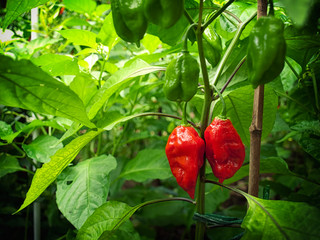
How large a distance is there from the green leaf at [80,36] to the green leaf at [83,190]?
359 millimetres

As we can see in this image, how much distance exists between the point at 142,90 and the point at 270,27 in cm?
76

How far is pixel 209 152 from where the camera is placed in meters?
0.60

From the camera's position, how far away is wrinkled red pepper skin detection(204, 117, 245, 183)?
57cm

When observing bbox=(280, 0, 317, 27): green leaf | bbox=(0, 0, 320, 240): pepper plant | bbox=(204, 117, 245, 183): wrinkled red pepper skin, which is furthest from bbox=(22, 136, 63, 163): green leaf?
bbox=(280, 0, 317, 27): green leaf

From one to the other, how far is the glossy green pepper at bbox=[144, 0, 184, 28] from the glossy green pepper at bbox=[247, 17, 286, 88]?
12 cm

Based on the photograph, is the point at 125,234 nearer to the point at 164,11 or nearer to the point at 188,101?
the point at 188,101

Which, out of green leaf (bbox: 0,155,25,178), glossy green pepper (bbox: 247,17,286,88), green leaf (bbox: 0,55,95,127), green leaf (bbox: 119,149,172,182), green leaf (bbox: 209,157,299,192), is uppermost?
glossy green pepper (bbox: 247,17,286,88)

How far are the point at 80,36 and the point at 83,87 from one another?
5.9 inches

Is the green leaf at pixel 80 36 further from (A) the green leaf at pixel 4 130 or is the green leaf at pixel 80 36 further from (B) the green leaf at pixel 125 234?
(B) the green leaf at pixel 125 234

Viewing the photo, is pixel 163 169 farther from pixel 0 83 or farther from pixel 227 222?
pixel 0 83

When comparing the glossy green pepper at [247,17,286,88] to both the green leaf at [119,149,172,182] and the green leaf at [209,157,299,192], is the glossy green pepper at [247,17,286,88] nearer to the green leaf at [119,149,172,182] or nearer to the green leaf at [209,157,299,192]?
the green leaf at [209,157,299,192]

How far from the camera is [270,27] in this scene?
42 centimetres

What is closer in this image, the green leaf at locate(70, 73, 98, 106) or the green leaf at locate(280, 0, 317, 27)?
the green leaf at locate(280, 0, 317, 27)

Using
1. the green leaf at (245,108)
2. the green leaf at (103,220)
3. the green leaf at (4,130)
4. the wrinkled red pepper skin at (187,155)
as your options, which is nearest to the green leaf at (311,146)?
the green leaf at (245,108)
